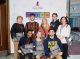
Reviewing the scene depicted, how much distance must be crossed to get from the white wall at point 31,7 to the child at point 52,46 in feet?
6.29

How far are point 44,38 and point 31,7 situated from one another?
189 centimetres

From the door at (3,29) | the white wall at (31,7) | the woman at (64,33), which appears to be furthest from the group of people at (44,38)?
the door at (3,29)

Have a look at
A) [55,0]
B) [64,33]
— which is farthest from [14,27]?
[55,0]

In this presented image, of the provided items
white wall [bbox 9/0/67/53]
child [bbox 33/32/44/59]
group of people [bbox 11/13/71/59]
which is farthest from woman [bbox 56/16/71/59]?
white wall [bbox 9/0/67/53]

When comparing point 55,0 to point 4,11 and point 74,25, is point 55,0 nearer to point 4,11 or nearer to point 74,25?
point 74,25

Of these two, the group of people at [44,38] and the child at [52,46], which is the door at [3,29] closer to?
the group of people at [44,38]

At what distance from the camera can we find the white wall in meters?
9.96

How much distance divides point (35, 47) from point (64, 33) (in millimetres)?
954

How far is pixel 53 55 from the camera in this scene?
26.2 ft

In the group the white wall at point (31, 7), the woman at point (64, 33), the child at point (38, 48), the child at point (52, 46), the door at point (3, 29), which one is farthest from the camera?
the door at point (3, 29)

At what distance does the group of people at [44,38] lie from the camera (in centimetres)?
804

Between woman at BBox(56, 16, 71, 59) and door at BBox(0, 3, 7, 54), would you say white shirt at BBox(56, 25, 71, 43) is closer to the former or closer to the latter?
woman at BBox(56, 16, 71, 59)

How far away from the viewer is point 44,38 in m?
8.42

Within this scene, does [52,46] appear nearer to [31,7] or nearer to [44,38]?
Answer: [44,38]
